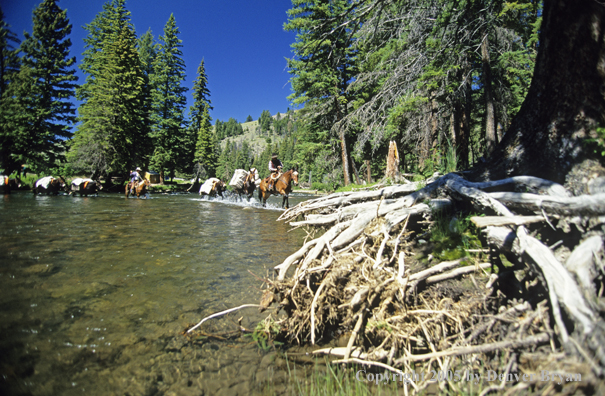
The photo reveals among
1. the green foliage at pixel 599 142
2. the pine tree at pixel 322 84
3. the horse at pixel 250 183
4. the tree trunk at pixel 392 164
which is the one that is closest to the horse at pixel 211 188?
the horse at pixel 250 183

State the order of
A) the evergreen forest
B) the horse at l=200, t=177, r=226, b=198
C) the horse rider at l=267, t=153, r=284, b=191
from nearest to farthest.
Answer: the evergreen forest, the horse rider at l=267, t=153, r=284, b=191, the horse at l=200, t=177, r=226, b=198

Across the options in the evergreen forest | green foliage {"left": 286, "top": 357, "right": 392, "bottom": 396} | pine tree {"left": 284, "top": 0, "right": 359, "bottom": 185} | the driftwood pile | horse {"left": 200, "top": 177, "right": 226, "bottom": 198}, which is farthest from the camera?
horse {"left": 200, "top": 177, "right": 226, "bottom": 198}

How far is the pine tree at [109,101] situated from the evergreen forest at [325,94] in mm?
142

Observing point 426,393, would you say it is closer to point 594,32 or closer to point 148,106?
point 594,32

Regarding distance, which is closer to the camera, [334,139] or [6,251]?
[6,251]

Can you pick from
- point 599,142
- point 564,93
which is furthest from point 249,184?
point 599,142

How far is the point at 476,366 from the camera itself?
197 cm

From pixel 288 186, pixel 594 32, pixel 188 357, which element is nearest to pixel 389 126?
pixel 594 32

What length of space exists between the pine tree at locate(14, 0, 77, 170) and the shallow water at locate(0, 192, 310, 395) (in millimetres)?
29522

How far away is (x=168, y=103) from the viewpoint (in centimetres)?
3975

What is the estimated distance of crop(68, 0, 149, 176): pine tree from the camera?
28719 mm

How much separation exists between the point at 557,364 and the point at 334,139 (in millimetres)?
22346

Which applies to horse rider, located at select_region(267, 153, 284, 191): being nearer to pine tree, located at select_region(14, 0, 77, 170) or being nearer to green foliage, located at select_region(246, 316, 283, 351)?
green foliage, located at select_region(246, 316, 283, 351)

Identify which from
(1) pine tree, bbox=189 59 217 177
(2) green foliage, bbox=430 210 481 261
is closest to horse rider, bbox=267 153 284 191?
(2) green foliage, bbox=430 210 481 261
